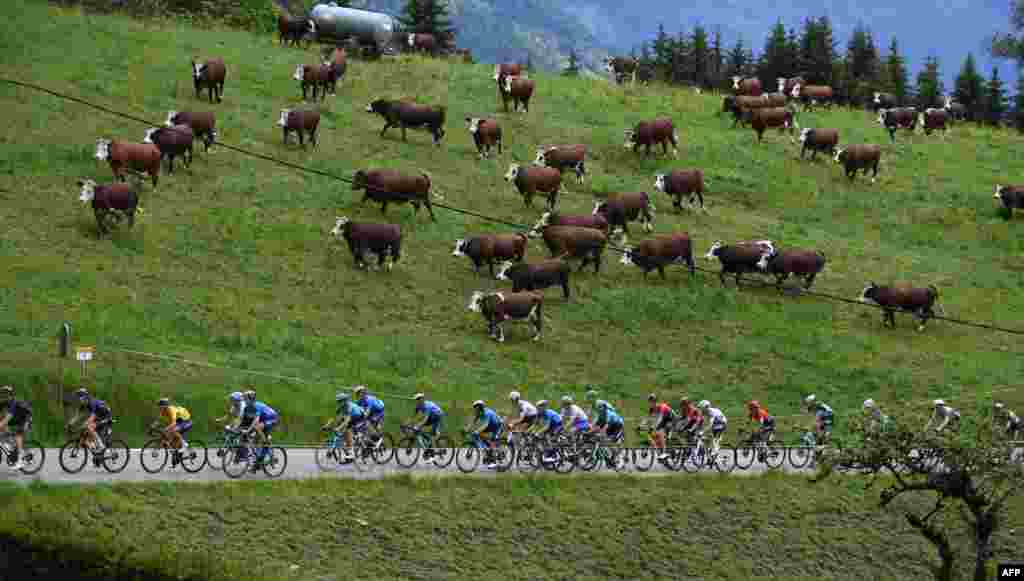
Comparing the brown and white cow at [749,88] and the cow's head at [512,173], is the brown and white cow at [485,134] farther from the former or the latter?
the brown and white cow at [749,88]

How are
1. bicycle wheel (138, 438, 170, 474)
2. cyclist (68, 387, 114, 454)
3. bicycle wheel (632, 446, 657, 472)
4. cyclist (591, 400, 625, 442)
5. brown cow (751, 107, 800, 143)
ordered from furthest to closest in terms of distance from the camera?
brown cow (751, 107, 800, 143), bicycle wheel (632, 446, 657, 472), cyclist (591, 400, 625, 442), bicycle wheel (138, 438, 170, 474), cyclist (68, 387, 114, 454)

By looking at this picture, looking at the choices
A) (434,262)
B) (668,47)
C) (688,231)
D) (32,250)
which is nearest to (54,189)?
(32,250)

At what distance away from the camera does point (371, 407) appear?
37719 mm

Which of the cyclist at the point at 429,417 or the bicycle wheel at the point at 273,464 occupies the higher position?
the cyclist at the point at 429,417

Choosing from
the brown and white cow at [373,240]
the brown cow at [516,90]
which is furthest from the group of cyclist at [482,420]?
the brown cow at [516,90]

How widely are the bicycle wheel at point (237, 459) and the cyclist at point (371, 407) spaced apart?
134 inches

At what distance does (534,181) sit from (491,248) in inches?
303

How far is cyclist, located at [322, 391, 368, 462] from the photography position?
37031mm

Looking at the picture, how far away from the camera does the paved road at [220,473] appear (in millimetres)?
33125

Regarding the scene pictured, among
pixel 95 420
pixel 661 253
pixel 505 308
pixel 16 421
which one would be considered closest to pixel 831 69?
pixel 661 253

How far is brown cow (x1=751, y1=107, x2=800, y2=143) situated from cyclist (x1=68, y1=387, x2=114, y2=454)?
47.6m

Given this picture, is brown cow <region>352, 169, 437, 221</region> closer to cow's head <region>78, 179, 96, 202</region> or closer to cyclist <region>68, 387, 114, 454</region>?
cow's head <region>78, 179, 96, 202</region>

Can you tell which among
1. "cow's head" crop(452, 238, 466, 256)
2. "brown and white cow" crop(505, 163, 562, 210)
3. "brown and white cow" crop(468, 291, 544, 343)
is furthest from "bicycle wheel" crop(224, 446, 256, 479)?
"brown and white cow" crop(505, 163, 562, 210)

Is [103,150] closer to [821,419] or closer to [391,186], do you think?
[391,186]
